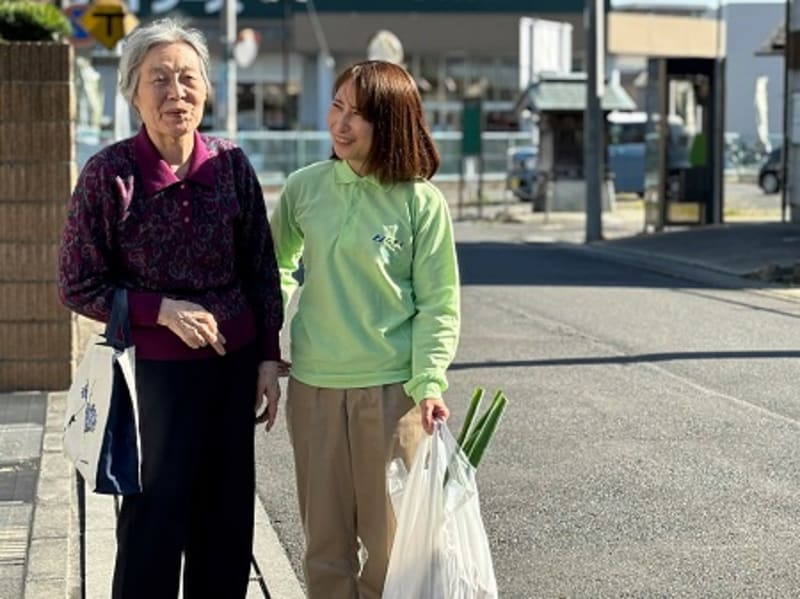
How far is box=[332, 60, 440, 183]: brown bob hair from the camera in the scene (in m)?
4.54

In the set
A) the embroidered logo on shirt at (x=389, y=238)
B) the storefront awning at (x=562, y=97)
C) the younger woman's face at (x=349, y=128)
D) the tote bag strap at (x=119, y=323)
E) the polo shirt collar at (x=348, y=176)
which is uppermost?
the storefront awning at (x=562, y=97)

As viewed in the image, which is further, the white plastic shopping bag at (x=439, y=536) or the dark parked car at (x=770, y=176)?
the dark parked car at (x=770, y=176)

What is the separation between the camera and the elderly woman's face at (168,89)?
4422 millimetres

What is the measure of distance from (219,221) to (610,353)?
7.81m

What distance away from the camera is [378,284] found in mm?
4625

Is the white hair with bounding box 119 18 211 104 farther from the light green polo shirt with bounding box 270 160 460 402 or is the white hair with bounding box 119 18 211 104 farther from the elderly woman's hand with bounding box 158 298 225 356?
the elderly woman's hand with bounding box 158 298 225 356

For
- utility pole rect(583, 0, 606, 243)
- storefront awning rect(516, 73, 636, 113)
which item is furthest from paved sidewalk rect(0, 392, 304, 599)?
storefront awning rect(516, 73, 636, 113)

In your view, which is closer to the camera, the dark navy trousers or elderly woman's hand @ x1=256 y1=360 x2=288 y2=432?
the dark navy trousers

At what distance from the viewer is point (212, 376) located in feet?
14.9

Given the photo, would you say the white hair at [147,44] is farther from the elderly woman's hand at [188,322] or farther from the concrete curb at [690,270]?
the concrete curb at [690,270]

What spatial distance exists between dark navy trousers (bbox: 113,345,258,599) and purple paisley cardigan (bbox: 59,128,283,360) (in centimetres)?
8

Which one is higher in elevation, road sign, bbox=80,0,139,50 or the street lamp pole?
the street lamp pole

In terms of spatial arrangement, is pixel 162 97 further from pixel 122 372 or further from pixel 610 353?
pixel 610 353

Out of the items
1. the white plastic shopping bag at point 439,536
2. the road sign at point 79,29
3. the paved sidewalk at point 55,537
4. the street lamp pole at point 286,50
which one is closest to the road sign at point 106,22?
the road sign at point 79,29
